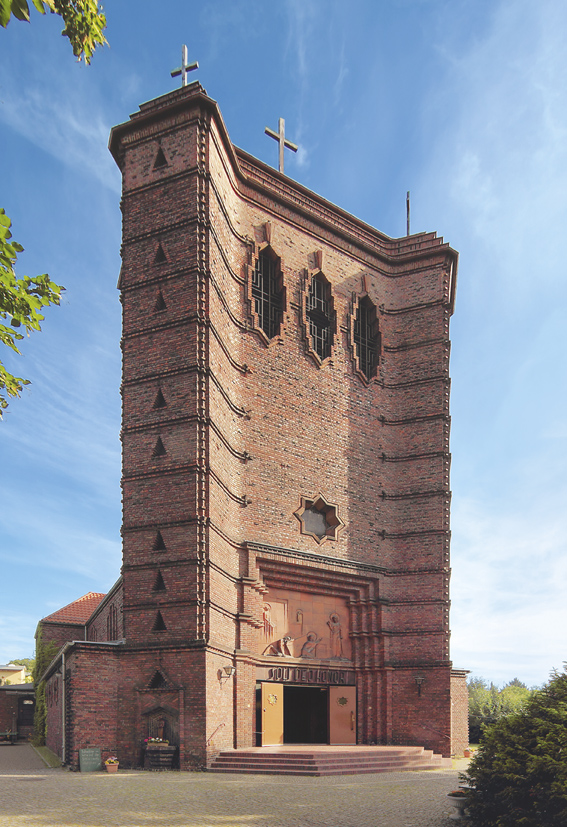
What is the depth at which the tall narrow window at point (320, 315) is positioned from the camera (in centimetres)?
2778

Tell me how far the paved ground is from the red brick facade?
296 centimetres

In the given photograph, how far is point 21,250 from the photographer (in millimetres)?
8336

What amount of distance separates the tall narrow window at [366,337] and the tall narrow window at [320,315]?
1.38 metres

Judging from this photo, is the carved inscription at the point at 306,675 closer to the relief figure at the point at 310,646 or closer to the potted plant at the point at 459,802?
the relief figure at the point at 310,646

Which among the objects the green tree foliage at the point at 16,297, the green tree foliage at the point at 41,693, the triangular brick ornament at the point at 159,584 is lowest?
the green tree foliage at the point at 41,693

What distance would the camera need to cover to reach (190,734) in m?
19.7

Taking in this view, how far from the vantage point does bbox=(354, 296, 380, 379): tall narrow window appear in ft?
95.7

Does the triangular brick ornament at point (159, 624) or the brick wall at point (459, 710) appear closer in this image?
the triangular brick ornament at point (159, 624)

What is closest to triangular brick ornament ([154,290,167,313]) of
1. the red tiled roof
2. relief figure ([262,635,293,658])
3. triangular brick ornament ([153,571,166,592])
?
triangular brick ornament ([153,571,166,592])

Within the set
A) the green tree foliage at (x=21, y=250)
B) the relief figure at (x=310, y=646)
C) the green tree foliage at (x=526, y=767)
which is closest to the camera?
the green tree foliage at (x=21, y=250)

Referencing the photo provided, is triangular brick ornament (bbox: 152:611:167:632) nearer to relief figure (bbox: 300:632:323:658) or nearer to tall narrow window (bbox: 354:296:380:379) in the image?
relief figure (bbox: 300:632:323:658)

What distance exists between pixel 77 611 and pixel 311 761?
3320cm

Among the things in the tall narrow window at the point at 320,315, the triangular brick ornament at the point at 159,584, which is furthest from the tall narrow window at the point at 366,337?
the triangular brick ornament at the point at 159,584

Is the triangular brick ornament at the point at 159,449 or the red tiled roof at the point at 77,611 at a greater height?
the triangular brick ornament at the point at 159,449
